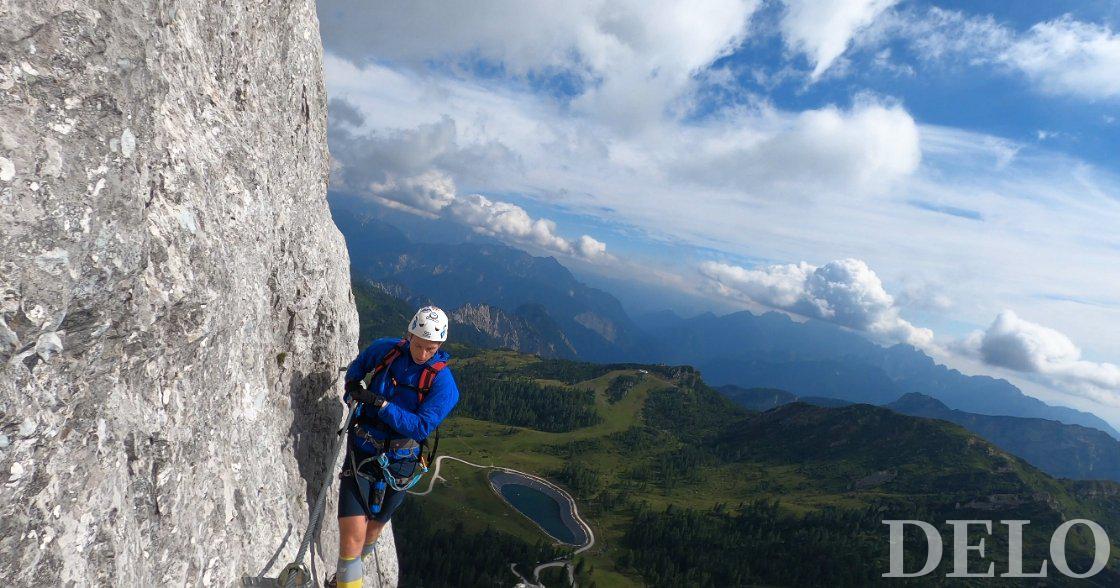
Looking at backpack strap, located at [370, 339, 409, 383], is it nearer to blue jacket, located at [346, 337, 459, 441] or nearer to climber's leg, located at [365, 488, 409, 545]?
blue jacket, located at [346, 337, 459, 441]

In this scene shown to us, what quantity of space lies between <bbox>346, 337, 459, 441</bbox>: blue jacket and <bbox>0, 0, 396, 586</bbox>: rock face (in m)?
2.33

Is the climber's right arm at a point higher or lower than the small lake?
higher

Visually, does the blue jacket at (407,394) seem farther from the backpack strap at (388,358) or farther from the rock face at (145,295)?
the rock face at (145,295)

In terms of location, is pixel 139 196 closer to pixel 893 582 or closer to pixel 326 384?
pixel 326 384

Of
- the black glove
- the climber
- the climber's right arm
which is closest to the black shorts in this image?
the climber

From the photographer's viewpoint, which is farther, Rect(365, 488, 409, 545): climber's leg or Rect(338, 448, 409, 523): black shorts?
Rect(365, 488, 409, 545): climber's leg

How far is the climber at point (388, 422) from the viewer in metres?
11.3

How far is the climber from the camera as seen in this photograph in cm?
1130

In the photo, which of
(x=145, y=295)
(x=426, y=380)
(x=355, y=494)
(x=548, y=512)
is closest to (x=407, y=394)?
(x=426, y=380)

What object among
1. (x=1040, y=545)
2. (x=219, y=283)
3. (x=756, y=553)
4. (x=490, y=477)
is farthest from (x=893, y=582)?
(x=219, y=283)

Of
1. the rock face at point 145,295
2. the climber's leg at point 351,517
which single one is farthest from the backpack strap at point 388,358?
the climber's leg at point 351,517

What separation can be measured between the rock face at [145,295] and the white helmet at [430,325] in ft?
11.0

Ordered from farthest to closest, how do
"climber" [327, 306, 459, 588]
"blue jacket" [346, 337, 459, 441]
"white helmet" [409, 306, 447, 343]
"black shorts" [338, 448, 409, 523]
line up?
"black shorts" [338, 448, 409, 523]
"white helmet" [409, 306, 447, 343]
"climber" [327, 306, 459, 588]
"blue jacket" [346, 337, 459, 441]

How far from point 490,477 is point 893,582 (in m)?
133
